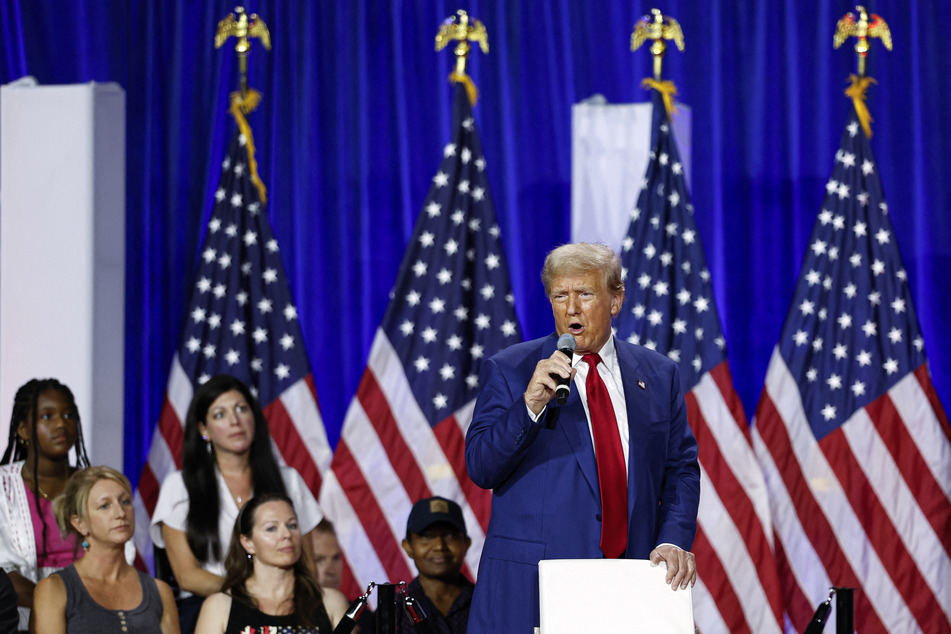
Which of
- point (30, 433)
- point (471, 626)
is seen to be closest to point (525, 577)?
point (471, 626)

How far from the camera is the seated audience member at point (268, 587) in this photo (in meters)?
3.73

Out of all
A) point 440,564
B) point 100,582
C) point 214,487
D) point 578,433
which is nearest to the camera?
point 578,433

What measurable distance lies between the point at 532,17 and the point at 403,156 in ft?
3.30

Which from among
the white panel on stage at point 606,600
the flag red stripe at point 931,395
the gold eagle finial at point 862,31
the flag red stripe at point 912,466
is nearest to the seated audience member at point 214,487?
the white panel on stage at point 606,600

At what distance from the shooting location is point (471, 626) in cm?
246

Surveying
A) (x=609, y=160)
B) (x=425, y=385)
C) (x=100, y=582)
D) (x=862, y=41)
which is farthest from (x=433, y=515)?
(x=862, y=41)

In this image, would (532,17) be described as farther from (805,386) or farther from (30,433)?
(30,433)

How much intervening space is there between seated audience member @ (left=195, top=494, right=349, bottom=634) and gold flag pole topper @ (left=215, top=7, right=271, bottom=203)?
212cm

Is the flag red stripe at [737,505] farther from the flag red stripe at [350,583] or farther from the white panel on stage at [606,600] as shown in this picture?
the white panel on stage at [606,600]

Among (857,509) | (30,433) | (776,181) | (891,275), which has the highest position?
(776,181)

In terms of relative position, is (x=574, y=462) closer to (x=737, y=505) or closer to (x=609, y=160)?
(x=737, y=505)

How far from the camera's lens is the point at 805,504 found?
16.9 ft

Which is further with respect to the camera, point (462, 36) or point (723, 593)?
point (462, 36)

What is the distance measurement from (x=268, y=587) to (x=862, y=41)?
3.67 metres
